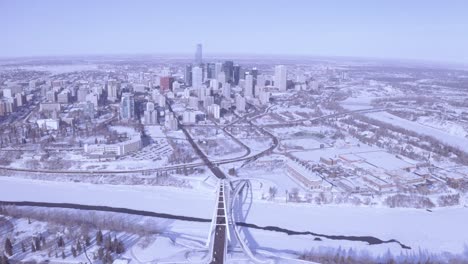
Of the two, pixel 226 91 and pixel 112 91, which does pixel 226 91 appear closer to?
pixel 226 91

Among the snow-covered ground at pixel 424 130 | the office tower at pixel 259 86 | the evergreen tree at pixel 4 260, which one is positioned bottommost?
the evergreen tree at pixel 4 260

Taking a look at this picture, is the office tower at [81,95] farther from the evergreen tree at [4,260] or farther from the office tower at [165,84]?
the evergreen tree at [4,260]

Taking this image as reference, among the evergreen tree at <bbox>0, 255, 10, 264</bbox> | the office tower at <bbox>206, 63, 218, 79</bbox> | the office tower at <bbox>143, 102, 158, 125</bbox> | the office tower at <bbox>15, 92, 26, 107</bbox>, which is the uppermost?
the office tower at <bbox>206, 63, 218, 79</bbox>

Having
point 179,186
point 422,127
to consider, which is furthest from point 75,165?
point 422,127

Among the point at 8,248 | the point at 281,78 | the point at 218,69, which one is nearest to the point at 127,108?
the point at 8,248

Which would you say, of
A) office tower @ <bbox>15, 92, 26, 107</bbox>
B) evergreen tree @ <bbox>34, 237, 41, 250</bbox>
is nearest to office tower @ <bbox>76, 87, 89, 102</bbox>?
office tower @ <bbox>15, 92, 26, 107</bbox>

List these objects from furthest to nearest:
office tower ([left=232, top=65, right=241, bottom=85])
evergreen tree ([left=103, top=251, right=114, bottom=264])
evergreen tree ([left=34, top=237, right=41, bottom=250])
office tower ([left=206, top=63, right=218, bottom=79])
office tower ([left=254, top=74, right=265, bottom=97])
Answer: office tower ([left=206, top=63, right=218, bottom=79]), office tower ([left=232, top=65, right=241, bottom=85]), office tower ([left=254, top=74, right=265, bottom=97]), evergreen tree ([left=34, top=237, right=41, bottom=250]), evergreen tree ([left=103, top=251, right=114, bottom=264])

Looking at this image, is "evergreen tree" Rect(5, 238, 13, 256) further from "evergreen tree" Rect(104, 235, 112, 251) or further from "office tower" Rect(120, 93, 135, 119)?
"office tower" Rect(120, 93, 135, 119)

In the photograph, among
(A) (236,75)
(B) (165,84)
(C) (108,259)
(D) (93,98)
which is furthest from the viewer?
(A) (236,75)

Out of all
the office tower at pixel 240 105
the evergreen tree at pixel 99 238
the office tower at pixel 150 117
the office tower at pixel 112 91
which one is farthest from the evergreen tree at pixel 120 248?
the office tower at pixel 112 91

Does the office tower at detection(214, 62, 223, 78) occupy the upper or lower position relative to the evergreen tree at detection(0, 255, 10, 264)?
upper

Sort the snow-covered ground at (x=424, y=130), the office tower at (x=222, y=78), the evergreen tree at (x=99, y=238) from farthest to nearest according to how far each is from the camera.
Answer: the office tower at (x=222, y=78), the snow-covered ground at (x=424, y=130), the evergreen tree at (x=99, y=238)

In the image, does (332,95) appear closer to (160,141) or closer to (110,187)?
(160,141)

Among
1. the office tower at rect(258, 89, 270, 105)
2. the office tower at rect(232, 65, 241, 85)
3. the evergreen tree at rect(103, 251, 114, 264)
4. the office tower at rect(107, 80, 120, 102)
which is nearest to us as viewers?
the evergreen tree at rect(103, 251, 114, 264)
